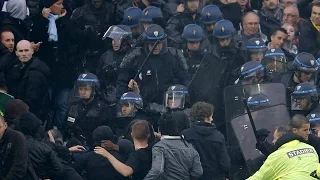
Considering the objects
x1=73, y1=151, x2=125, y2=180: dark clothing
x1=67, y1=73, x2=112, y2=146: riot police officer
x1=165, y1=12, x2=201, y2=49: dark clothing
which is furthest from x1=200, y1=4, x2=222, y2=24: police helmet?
x1=73, y1=151, x2=125, y2=180: dark clothing

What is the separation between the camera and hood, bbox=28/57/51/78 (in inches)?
869

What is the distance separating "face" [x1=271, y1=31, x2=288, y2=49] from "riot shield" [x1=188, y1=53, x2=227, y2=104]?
1.66 meters

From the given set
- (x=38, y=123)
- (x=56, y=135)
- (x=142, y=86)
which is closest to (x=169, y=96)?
(x=142, y=86)

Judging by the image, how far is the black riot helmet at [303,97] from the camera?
21.4 meters

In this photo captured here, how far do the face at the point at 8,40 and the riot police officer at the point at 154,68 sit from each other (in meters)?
1.74

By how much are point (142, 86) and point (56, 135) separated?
2.71m

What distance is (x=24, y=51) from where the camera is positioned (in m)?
22.0

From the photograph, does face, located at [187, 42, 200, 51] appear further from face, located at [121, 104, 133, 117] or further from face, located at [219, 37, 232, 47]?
face, located at [121, 104, 133, 117]

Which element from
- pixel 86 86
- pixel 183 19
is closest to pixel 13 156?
pixel 86 86

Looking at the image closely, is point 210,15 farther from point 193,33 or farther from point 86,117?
point 86,117

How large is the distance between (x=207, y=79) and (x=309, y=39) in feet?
9.44

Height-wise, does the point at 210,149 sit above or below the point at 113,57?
below

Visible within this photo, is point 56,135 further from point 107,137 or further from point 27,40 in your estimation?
point 27,40

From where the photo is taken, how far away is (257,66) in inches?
869
